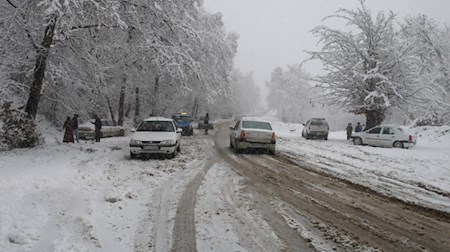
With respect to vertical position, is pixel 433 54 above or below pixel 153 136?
above

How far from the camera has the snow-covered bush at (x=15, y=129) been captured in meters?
11.3

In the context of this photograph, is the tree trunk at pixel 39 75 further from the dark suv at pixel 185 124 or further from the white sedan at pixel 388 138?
the white sedan at pixel 388 138

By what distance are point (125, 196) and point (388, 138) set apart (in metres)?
17.6

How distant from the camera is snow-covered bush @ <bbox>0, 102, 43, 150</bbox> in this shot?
1127cm

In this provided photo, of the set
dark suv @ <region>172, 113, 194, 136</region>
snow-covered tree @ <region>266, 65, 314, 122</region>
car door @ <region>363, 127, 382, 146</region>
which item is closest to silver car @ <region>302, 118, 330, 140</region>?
car door @ <region>363, 127, 382, 146</region>

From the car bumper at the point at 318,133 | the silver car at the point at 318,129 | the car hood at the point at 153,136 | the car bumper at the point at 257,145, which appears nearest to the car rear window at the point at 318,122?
the silver car at the point at 318,129

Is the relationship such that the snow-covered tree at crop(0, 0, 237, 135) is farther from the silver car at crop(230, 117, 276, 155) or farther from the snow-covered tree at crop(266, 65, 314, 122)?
the snow-covered tree at crop(266, 65, 314, 122)

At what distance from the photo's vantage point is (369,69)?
2473cm

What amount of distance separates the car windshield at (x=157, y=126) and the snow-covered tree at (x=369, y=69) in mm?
14854

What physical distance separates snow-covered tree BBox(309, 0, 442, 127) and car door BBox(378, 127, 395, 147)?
2.72 m

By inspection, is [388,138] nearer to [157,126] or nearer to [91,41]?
[157,126]

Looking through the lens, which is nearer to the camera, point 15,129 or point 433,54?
point 15,129

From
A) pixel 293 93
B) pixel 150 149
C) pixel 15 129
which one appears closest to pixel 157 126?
pixel 150 149

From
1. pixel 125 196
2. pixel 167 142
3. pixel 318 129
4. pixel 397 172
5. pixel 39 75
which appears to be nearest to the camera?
pixel 125 196
